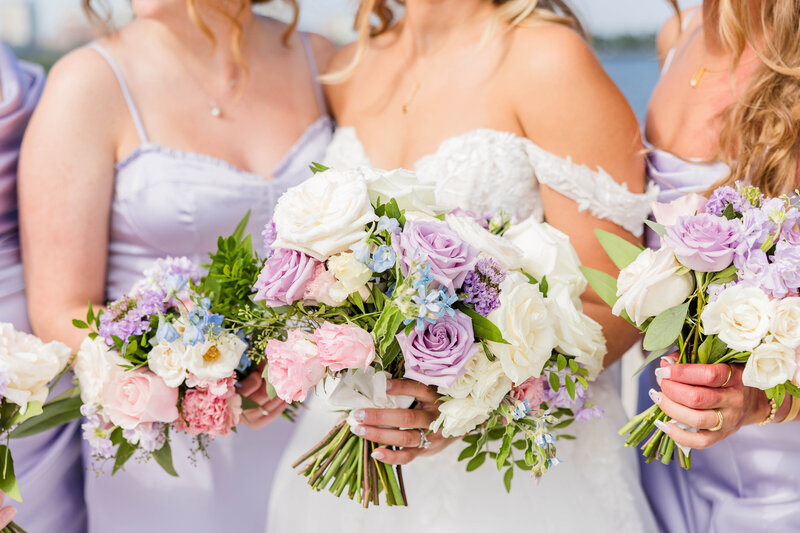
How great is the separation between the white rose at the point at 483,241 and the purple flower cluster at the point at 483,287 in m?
0.03

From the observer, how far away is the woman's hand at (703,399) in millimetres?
1208

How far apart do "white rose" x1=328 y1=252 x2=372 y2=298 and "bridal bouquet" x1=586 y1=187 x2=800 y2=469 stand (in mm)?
435

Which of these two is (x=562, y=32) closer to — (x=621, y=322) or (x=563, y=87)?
(x=563, y=87)

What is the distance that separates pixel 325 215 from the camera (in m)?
1.19

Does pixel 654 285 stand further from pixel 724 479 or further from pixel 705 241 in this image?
pixel 724 479

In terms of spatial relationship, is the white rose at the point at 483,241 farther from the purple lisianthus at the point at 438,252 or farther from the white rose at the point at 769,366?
the white rose at the point at 769,366

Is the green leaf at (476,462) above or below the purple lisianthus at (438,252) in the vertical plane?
below

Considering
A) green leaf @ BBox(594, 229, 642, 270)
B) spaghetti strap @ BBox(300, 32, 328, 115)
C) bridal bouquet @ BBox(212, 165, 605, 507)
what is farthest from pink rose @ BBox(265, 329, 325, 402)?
spaghetti strap @ BBox(300, 32, 328, 115)

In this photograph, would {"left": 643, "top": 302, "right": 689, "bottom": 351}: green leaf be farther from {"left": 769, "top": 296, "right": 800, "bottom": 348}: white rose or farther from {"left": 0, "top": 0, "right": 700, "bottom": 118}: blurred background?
{"left": 0, "top": 0, "right": 700, "bottom": 118}: blurred background

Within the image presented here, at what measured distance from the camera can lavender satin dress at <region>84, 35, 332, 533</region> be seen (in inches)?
76.6

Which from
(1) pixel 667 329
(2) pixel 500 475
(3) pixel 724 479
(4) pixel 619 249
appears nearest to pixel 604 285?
(4) pixel 619 249

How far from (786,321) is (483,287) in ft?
1.50

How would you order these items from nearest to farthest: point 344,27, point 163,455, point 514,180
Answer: point 163,455 → point 514,180 → point 344,27

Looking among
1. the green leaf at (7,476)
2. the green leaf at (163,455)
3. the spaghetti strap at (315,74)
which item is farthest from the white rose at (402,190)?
the spaghetti strap at (315,74)
